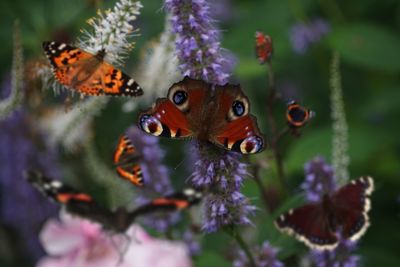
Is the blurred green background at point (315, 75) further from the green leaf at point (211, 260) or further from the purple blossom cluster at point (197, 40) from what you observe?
the purple blossom cluster at point (197, 40)

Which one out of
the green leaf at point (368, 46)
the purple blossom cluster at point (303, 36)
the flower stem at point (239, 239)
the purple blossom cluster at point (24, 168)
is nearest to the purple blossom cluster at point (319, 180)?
the flower stem at point (239, 239)

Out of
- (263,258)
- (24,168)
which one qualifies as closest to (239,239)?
(263,258)

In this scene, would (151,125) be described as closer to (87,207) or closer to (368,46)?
(87,207)

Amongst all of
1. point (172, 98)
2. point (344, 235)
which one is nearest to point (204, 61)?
point (172, 98)

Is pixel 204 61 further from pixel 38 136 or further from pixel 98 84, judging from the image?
pixel 38 136

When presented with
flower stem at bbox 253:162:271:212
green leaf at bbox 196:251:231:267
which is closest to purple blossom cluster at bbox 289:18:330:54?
flower stem at bbox 253:162:271:212
